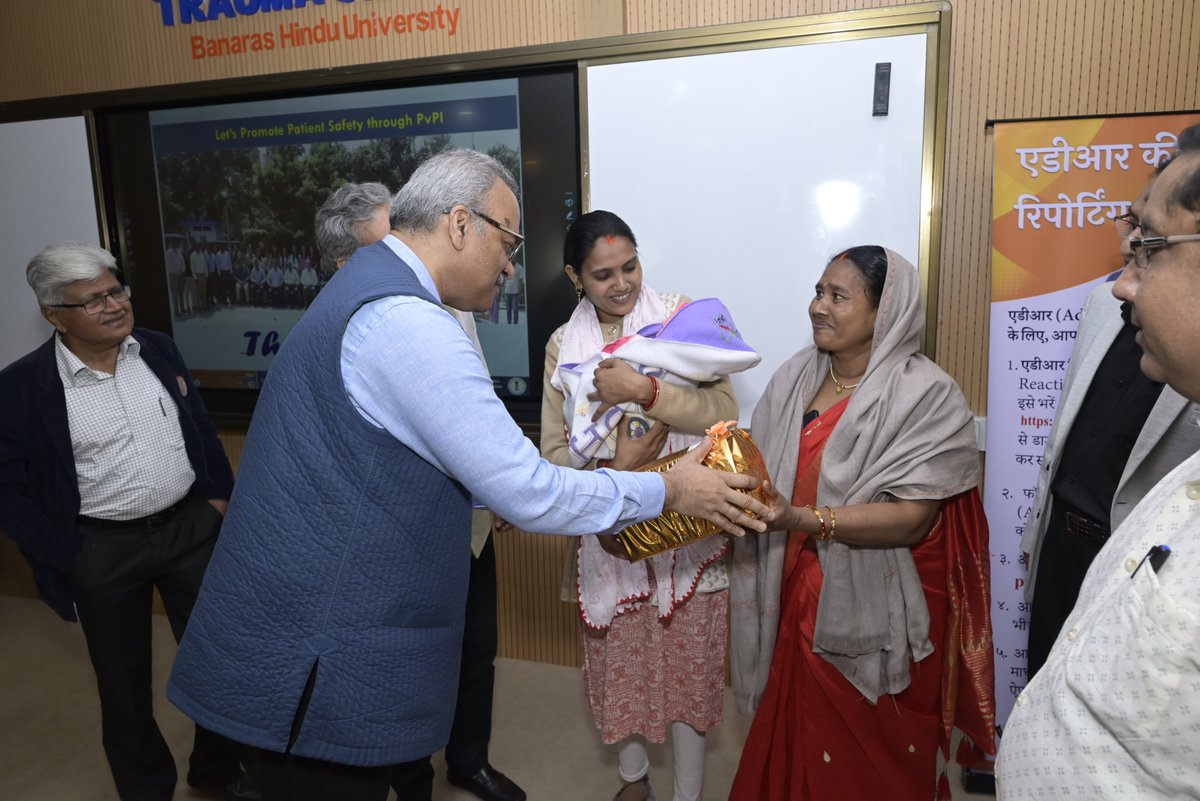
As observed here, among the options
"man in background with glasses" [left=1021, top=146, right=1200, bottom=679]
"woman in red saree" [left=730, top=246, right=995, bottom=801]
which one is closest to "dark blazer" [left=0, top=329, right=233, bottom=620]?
"woman in red saree" [left=730, top=246, right=995, bottom=801]

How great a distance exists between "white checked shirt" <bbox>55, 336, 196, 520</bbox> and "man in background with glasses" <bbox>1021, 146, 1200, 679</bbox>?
7.82 ft

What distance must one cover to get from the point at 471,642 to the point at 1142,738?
1.83 m

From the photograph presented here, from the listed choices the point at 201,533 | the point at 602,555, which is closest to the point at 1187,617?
the point at 602,555

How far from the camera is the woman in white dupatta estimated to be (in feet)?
6.41

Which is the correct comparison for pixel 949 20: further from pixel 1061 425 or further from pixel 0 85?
pixel 0 85

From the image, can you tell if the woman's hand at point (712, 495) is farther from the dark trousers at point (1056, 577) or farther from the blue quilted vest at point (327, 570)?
the dark trousers at point (1056, 577)

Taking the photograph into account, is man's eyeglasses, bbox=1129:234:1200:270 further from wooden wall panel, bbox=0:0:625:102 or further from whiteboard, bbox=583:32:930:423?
wooden wall panel, bbox=0:0:625:102

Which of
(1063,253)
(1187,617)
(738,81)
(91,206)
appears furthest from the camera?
(91,206)

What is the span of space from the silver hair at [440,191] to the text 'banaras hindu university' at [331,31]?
5.81 feet

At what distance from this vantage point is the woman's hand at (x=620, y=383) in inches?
70.3

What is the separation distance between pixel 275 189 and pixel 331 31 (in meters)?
0.66

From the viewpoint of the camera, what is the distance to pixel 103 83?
3344mm

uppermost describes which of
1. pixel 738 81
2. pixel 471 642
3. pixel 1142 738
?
pixel 738 81

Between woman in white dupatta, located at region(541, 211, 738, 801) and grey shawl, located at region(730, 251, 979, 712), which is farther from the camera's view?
woman in white dupatta, located at region(541, 211, 738, 801)
